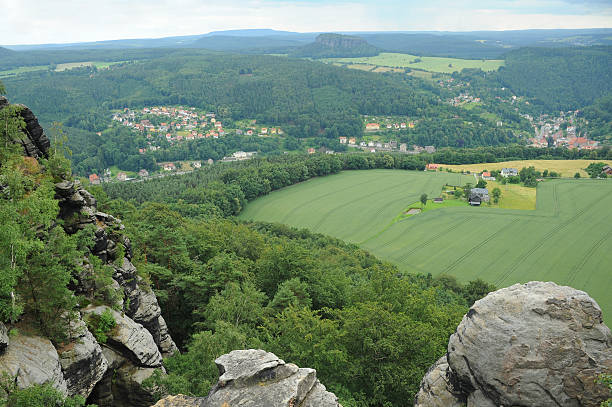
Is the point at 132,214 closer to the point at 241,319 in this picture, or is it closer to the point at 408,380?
the point at 241,319

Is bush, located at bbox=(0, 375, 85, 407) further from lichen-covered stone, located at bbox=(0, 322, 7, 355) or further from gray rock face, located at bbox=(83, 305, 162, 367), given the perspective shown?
gray rock face, located at bbox=(83, 305, 162, 367)

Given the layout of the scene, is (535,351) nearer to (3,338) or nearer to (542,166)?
(3,338)

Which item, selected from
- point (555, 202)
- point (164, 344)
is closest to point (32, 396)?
point (164, 344)

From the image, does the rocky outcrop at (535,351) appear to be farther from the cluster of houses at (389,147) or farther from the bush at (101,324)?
the cluster of houses at (389,147)

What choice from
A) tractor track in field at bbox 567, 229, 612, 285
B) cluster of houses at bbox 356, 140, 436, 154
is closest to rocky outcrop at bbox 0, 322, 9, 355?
tractor track in field at bbox 567, 229, 612, 285

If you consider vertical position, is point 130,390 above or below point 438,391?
A: below
